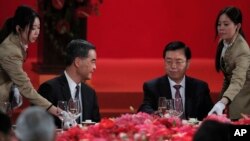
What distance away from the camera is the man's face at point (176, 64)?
13.5 feet

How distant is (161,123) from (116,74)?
3809mm

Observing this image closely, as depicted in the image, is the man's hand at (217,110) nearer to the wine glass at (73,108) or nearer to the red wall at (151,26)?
the wine glass at (73,108)

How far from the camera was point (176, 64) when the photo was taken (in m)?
4.12

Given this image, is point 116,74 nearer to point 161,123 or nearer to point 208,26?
point 208,26

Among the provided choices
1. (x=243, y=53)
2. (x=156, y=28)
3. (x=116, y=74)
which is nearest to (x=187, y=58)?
(x=243, y=53)

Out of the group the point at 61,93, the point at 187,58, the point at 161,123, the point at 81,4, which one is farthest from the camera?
the point at 81,4

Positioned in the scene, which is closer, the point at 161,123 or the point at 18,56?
the point at 161,123

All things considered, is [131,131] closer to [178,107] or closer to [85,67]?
[178,107]

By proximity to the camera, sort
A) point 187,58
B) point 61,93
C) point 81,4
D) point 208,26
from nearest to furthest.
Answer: point 61,93 → point 187,58 → point 81,4 → point 208,26

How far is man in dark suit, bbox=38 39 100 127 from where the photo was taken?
12.9 feet

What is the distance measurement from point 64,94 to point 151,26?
12.9 ft

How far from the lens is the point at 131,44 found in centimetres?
775

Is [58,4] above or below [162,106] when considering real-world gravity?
above

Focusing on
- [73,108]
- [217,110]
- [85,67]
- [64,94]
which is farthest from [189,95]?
[73,108]
